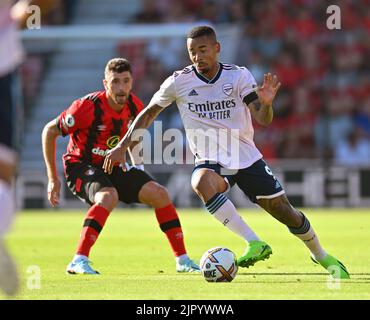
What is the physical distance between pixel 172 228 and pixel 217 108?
1.22 metres

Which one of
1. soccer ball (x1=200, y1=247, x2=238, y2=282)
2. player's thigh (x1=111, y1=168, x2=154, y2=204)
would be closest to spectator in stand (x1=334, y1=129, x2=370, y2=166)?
player's thigh (x1=111, y1=168, x2=154, y2=204)

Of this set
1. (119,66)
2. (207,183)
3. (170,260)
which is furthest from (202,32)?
(170,260)

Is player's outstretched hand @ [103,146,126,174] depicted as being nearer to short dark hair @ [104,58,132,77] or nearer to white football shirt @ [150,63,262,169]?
white football shirt @ [150,63,262,169]

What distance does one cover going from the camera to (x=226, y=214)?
29.0ft

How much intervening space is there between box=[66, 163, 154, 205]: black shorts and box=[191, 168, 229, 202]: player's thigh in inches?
35.9

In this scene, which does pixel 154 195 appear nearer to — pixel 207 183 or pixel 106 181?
pixel 106 181

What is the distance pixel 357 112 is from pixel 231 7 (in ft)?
12.7

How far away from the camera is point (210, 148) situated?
357 inches

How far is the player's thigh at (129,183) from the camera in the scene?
9.52 m

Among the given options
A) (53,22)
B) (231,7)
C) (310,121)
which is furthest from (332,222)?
(53,22)

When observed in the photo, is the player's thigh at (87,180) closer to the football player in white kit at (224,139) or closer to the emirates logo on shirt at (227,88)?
the football player in white kit at (224,139)

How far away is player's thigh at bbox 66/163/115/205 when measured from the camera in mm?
9422

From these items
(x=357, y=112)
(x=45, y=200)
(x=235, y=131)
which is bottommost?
(x=45, y=200)
